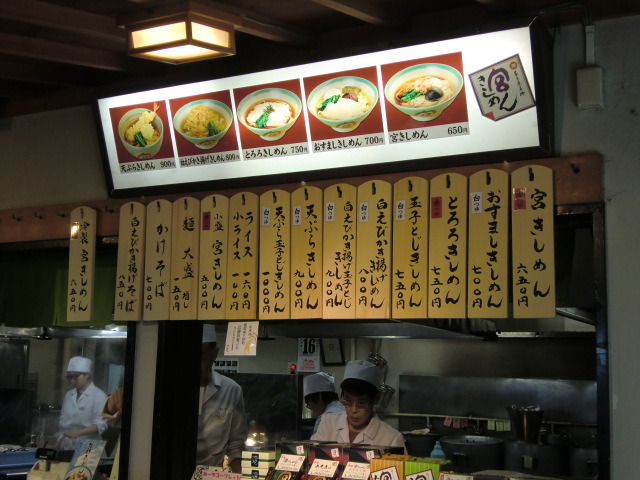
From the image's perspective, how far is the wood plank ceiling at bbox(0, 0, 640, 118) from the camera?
3496 millimetres

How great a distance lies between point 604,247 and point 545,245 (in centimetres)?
24

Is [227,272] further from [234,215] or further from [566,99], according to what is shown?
[566,99]

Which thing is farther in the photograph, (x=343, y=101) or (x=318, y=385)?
(x=318, y=385)

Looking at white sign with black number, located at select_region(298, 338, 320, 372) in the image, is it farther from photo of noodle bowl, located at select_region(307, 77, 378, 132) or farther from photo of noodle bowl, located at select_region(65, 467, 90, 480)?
photo of noodle bowl, located at select_region(307, 77, 378, 132)

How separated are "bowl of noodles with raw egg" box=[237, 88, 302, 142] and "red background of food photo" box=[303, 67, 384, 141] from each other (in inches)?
3.9

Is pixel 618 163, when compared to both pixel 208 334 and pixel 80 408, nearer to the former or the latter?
pixel 208 334

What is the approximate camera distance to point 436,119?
3635 mm

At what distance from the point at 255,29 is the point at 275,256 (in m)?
1.15

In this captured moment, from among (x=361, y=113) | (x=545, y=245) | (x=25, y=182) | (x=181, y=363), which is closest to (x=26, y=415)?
(x=25, y=182)

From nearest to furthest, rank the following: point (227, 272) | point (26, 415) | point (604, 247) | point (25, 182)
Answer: point (604, 247)
point (227, 272)
point (25, 182)
point (26, 415)

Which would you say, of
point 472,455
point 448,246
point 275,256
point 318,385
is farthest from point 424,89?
point 472,455

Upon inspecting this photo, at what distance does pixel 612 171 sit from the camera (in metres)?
3.37

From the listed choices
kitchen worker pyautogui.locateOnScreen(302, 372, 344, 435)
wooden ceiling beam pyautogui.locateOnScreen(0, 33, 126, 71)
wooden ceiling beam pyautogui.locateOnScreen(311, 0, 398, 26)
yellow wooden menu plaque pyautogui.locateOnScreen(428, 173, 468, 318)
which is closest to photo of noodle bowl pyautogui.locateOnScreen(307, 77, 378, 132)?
wooden ceiling beam pyautogui.locateOnScreen(311, 0, 398, 26)

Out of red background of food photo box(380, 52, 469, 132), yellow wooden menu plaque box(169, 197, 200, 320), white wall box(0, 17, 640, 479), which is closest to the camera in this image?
white wall box(0, 17, 640, 479)
